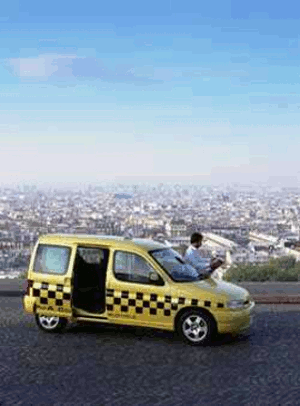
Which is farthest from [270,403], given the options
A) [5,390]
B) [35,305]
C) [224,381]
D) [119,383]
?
[35,305]

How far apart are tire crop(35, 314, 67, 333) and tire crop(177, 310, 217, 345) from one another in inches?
78.6

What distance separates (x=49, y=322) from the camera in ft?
37.1

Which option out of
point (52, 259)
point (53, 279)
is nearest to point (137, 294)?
point (53, 279)

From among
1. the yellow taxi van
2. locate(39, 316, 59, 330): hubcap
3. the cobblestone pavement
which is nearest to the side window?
the yellow taxi van

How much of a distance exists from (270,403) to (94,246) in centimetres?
440

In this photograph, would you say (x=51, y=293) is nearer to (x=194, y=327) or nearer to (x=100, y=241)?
(x=100, y=241)

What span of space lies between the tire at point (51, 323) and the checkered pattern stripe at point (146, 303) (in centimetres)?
98

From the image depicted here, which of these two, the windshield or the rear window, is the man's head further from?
the rear window

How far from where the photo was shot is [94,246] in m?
11.0

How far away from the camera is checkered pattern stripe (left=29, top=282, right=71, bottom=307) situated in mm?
10938

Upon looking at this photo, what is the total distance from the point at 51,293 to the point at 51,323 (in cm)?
57

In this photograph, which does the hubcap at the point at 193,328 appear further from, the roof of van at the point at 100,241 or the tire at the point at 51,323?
the tire at the point at 51,323

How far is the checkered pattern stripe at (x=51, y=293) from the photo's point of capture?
35.9ft

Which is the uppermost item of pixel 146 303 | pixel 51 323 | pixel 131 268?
pixel 131 268
